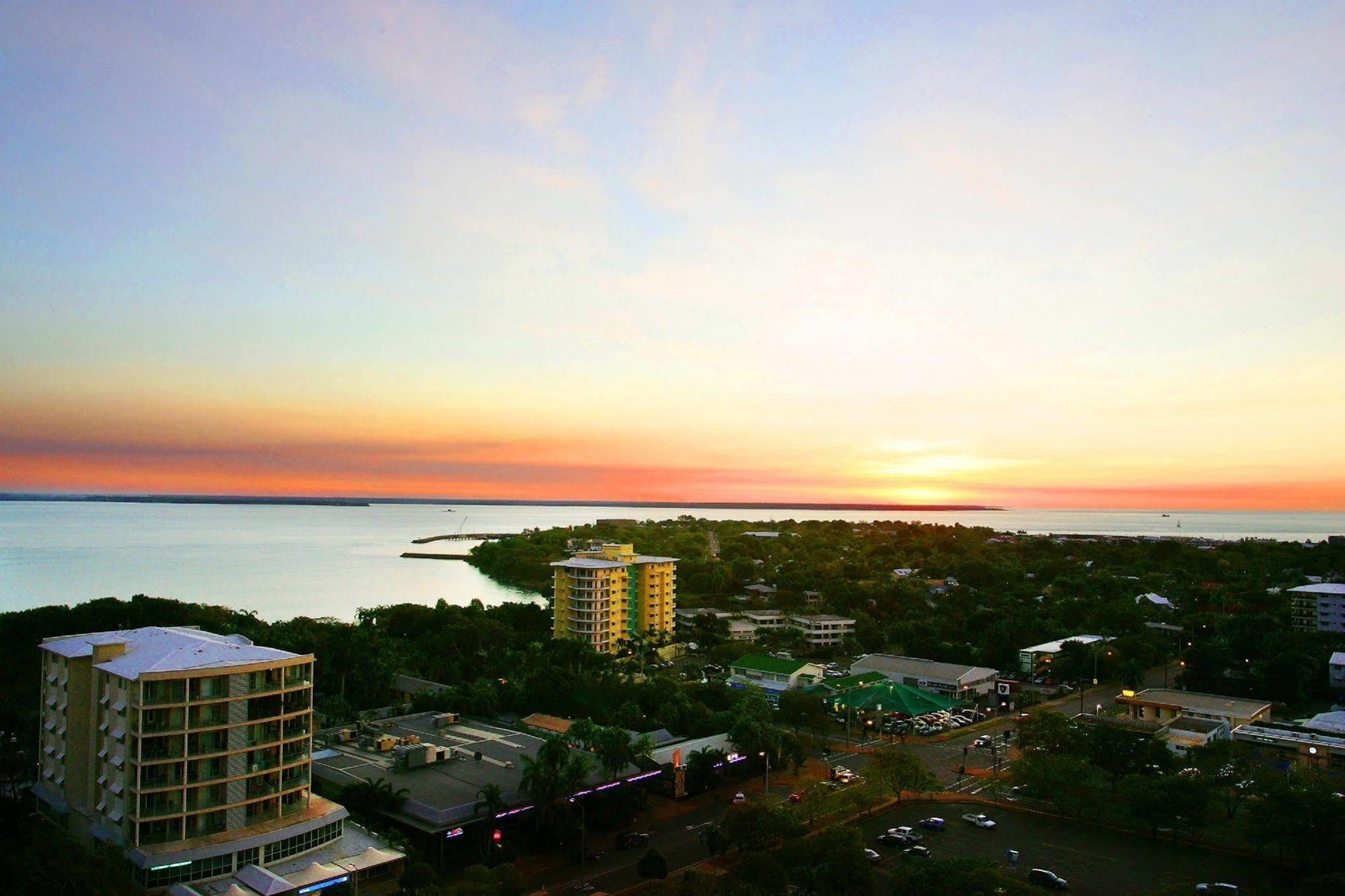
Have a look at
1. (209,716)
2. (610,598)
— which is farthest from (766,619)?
(209,716)

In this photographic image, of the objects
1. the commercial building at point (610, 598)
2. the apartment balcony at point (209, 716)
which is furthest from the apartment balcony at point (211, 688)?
the commercial building at point (610, 598)

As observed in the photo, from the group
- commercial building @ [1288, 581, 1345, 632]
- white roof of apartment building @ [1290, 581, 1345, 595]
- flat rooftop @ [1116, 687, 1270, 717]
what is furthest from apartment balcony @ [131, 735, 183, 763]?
white roof of apartment building @ [1290, 581, 1345, 595]

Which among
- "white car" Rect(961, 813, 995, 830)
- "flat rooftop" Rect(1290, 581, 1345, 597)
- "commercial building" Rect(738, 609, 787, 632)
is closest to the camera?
"white car" Rect(961, 813, 995, 830)

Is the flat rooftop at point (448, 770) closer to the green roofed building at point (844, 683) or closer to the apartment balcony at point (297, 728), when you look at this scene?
the apartment balcony at point (297, 728)

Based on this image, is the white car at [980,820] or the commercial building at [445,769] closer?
the commercial building at [445,769]

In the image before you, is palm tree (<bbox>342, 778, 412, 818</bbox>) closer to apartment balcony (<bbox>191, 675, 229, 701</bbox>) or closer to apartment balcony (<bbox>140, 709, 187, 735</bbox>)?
apartment balcony (<bbox>191, 675, 229, 701</bbox>)

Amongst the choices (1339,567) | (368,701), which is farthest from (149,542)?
(1339,567)
